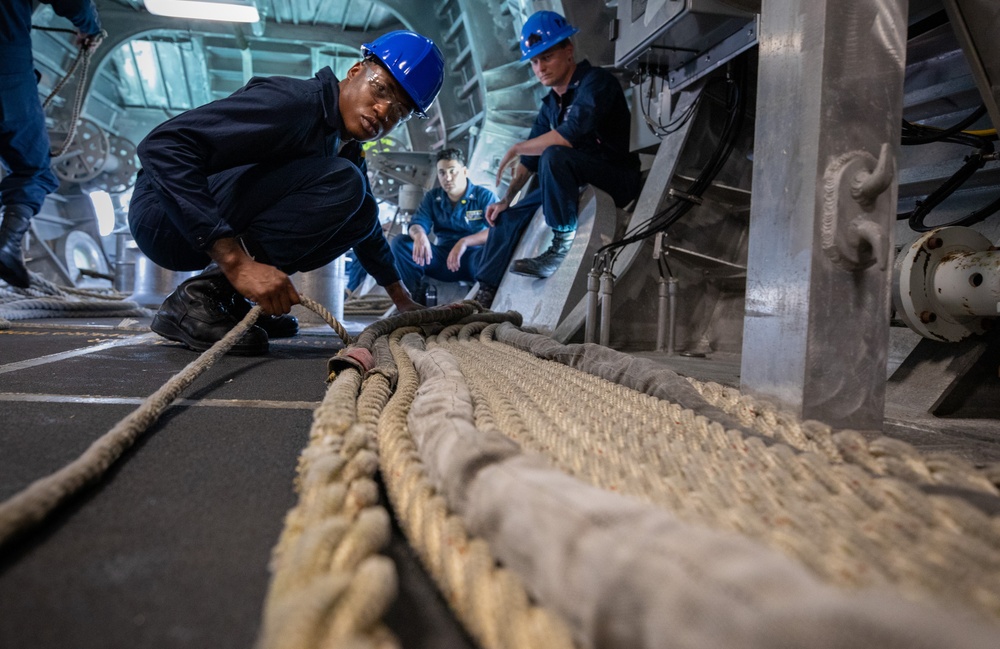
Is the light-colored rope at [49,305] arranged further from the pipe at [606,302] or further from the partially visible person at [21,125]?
the pipe at [606,302]

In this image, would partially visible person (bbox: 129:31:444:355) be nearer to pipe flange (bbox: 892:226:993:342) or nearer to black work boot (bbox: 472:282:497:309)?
pipe flange (bbox: 892:226:993:342)

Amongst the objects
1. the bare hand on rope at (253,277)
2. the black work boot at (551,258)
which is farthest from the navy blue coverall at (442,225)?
the bare hand on rope at (253,277)

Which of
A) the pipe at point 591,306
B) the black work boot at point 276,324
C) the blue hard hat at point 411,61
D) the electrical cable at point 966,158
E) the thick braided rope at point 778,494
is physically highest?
the blue hard hat at point 411,61

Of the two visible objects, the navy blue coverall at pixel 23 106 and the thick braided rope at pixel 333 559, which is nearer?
the thick braided rope at pixel 333 559

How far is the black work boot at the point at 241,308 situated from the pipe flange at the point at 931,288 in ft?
6.06

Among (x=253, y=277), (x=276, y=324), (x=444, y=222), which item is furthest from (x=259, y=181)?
(x=444, y=222)

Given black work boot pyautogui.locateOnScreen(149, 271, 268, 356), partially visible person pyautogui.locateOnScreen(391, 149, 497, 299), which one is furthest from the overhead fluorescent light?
black work boot pyautogui.locateOnScreen(149, 271, 268, 356)

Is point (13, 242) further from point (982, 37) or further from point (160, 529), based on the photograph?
point (982, 37)

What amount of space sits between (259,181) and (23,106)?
2037mm

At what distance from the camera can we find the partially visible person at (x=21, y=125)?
8.97ft

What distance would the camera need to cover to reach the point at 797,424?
0.91m

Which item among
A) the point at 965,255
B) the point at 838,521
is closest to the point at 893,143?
the point at 965,255

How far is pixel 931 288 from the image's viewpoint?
1361 millimetres

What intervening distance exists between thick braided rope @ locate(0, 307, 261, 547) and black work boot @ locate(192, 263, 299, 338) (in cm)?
95
